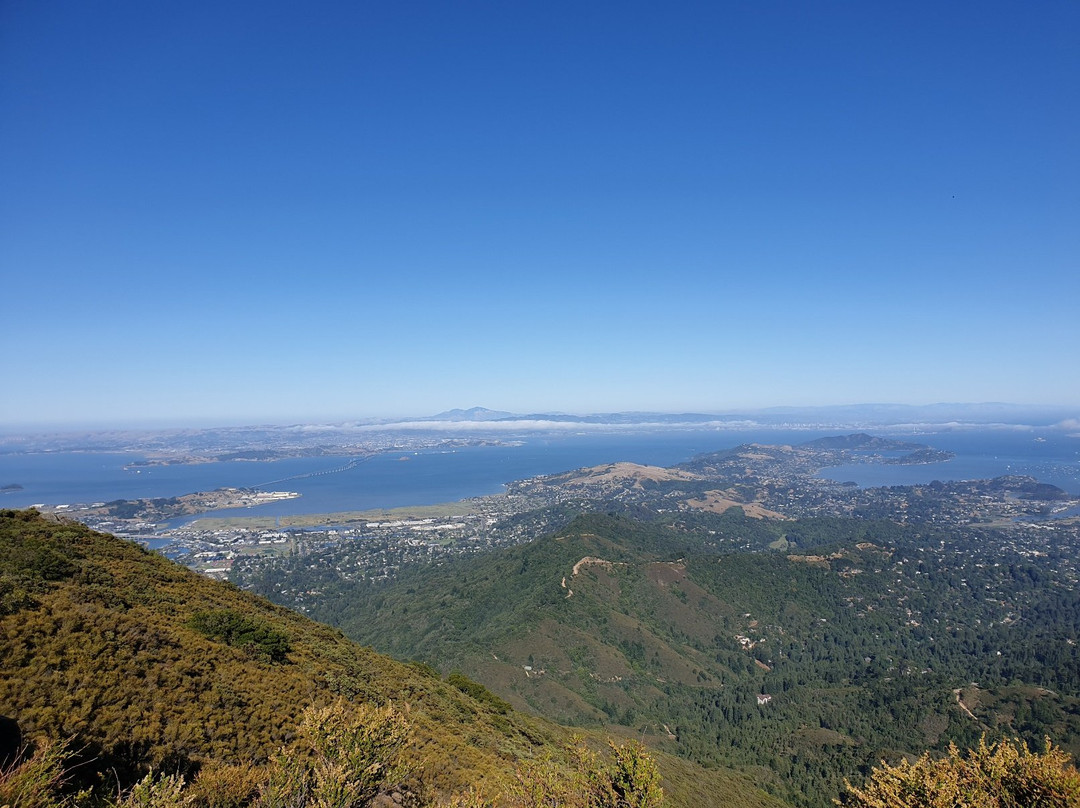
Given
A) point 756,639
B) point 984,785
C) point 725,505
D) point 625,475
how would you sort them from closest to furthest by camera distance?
point 984,785
point 756,639
point 725,505
point 625,475

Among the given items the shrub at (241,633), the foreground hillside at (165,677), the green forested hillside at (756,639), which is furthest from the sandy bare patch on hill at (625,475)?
the shrub at (241,633)

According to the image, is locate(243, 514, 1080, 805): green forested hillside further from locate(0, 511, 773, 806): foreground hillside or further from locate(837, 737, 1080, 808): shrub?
locate(837, 737, 1080, 808): shrub

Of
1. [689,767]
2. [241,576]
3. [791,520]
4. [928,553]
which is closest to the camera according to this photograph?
[689,767]

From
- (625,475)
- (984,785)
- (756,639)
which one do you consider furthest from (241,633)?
(625,475)

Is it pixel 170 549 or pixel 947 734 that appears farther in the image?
pixel 170 549

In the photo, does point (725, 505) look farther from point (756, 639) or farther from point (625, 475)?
point (756, 639)

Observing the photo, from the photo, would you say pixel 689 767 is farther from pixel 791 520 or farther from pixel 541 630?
pixel 791 520

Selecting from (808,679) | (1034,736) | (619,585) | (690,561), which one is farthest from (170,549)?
(1034,736)
